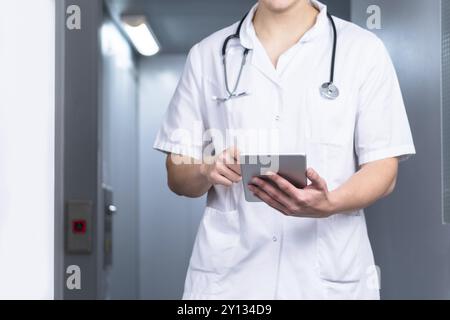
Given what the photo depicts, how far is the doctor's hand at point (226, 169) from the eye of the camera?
3.80ft

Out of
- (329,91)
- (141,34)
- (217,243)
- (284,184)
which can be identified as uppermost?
(141,34)

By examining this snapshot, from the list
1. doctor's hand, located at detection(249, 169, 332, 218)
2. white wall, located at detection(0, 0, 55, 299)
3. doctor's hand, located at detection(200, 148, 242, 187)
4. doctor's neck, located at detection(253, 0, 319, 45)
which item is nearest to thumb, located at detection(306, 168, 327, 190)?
doctor's hand, located at detection(249, 169, 332, 218)

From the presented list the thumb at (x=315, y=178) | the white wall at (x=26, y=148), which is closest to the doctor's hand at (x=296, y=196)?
the thumb at (x=315, y=178)

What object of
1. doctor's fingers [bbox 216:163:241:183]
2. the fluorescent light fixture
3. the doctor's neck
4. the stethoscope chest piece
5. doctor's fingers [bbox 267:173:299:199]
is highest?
the fluorescent light fixture

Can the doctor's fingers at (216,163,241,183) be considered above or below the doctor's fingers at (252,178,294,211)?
above

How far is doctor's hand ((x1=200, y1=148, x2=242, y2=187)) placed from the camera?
1.16m

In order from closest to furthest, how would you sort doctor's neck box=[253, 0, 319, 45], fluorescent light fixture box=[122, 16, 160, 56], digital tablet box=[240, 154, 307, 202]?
digital tablet box=[240, 154, 307, 202]
doctor's neck box=[253, 0, 319, 45]
fluorescent light fixture box=[122, 16, 160, 56]

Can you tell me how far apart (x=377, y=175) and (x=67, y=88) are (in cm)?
70

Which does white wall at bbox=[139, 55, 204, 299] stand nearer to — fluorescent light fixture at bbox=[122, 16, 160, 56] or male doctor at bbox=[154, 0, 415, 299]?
fluorescent light fixture at bbox=[122, 16, 160, 56]

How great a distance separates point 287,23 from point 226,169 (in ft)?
1.10

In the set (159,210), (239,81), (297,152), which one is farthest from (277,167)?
(159,210)

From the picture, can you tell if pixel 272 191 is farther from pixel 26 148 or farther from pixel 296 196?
pixel 26 148

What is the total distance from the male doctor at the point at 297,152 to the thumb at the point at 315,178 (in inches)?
2.7

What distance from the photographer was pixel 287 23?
1.34 m
